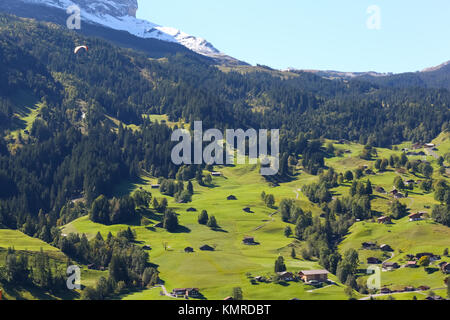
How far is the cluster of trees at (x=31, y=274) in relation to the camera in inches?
4451

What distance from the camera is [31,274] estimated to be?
388 ft

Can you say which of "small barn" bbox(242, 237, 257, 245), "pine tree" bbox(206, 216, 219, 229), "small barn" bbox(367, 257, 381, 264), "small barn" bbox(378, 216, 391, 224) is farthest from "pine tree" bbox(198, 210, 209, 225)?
"small barn" bbox(378, 216, 391, 224)

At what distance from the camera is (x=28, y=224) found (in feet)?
539

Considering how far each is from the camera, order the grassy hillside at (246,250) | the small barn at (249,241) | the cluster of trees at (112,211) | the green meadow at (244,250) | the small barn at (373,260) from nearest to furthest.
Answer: the green meadow at (244,250) → the grassy hillside at (246,250) → the small barn at (373,260) → the small barn at (249,241) → the cluster of trees at (112,211)

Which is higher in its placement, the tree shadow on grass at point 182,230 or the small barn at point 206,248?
the tree shadow on grass at point 182,230

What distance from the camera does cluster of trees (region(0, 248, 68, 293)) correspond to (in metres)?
113

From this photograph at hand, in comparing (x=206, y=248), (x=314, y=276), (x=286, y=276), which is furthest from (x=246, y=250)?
(x=314, y=276)

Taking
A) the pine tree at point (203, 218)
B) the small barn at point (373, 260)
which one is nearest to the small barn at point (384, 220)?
the small barn at point (373, 260)

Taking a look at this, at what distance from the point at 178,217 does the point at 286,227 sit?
38672mm

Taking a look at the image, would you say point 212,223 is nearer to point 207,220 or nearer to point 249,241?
point 207,220

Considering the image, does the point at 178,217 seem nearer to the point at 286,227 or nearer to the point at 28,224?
the point at 286,227

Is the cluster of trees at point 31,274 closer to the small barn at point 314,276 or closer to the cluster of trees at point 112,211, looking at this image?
the small barn at point 314,276

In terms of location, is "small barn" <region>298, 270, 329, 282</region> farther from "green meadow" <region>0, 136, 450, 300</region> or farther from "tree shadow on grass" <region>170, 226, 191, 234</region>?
"tree shadow on grass" <region>170, 226, 191, 234</region>

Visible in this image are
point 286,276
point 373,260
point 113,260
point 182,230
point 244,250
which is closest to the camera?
point 113,260
